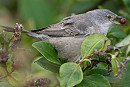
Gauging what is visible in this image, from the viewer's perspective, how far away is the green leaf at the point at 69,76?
6.79ft

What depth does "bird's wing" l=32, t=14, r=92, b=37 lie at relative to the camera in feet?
11.2

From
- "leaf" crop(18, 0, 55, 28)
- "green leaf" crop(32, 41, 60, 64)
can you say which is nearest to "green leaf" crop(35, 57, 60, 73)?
"green leaf" crop(32, 41, 60, 64)

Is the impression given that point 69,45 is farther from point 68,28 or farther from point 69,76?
point 69,76

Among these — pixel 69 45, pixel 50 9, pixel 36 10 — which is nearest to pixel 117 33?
→ pixel 69 45

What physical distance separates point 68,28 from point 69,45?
0.29 metres

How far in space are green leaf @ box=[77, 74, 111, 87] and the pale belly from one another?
0.84m

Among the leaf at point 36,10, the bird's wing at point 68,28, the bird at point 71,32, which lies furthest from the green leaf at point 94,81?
the leaf at point 36,10

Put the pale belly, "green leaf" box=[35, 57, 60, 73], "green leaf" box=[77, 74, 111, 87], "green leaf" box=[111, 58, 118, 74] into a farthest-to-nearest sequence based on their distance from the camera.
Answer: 1. the pale belly
2. "green leaf" box=[35, 57, 60, 73]
3. "green leaf" box=[77, 74, 111, 87]
4. "green leaf" box=[111, 58, 118, 74]

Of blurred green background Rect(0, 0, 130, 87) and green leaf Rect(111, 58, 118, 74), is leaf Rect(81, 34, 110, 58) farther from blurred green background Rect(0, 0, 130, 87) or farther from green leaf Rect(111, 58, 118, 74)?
blurred green background Rect(0, 0, 130, 87)

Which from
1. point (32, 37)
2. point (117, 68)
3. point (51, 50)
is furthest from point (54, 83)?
point (117, 68)

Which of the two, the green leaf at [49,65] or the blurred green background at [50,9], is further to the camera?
the blurred green background at [50,9]

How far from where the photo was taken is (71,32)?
11.3 feet

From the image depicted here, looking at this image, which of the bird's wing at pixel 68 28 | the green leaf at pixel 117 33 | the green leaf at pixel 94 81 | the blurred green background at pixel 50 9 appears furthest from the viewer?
the blurred green background at pixel 50 9

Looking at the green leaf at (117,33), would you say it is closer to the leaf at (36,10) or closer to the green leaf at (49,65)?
the green leaf at (49,65)
